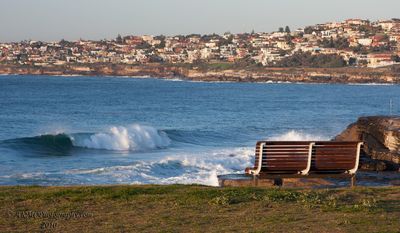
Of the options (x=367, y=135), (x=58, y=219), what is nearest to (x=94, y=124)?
(x=367, y=135)

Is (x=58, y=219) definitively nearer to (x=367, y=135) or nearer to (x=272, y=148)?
(x=272, y=148)

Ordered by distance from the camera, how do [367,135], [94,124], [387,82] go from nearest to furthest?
[367,135] → [94,124] → [387,82]

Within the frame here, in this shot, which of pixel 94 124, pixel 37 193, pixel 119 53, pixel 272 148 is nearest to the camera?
pixel 37 193

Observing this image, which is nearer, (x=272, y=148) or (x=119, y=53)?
(x=272, y=148)

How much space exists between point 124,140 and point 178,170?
10.3 metres

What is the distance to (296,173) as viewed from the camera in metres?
11.4

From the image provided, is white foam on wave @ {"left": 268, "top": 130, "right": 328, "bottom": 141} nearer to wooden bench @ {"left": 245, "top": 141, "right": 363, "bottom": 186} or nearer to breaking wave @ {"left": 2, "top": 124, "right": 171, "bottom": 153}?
breaking wave @ {"left": 2, "top": 124, "right": 171, "bottom": 153}

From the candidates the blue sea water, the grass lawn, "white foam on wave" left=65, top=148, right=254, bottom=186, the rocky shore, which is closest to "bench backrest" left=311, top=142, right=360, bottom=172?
the grass lawn

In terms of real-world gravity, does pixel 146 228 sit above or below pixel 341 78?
above

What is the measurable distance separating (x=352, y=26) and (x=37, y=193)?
189 metres

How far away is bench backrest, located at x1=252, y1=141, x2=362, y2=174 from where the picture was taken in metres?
11.2

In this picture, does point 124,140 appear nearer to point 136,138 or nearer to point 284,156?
point 136,138

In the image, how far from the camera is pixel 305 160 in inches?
449

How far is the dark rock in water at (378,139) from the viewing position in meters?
14.6
